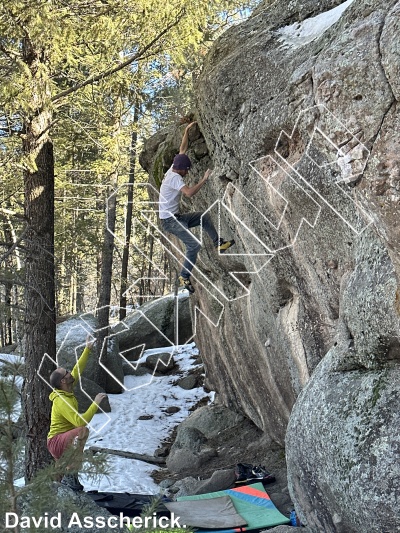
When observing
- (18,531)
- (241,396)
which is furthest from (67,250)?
(18,531)

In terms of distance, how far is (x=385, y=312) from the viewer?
479 cm

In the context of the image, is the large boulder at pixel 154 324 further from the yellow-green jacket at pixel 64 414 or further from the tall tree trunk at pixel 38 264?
the yellow-green jacket at pixel 64 414

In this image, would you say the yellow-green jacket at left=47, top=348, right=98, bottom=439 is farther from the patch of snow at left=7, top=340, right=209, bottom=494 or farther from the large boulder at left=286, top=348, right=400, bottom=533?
the patch of snow at left=7, top=340, right=209, bottom=494

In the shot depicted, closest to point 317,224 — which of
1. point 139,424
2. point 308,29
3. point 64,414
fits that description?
point 308,29

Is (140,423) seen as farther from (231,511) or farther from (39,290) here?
(231,511)

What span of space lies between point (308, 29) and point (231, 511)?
6.12 meters

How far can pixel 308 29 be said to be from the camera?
6.99m

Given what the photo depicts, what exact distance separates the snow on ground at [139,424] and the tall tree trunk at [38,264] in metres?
1.45

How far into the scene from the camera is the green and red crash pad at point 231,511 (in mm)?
7073

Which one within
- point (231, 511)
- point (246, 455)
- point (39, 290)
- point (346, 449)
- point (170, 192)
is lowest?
point (246, 455)

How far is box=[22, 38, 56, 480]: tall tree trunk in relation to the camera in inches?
332

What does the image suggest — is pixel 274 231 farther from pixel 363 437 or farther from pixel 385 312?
pixel 363 437

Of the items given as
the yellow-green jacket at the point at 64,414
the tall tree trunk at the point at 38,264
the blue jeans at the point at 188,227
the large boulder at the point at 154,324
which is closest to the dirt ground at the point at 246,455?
the tall tree trunk at the point at 38,264

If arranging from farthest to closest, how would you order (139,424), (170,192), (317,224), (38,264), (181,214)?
1. (139,424)
2. (38,264)
3. (181,214)
4. (170,192)
5. (317,224)
